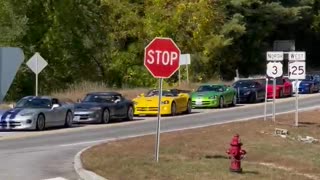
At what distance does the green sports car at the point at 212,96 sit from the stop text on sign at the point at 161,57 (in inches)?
1125

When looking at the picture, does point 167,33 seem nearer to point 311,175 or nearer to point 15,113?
point 15,113

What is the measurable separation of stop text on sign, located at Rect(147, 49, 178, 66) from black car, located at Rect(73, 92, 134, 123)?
18.0m

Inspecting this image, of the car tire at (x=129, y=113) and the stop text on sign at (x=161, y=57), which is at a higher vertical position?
the stop text on sign at (x=161, y=57)

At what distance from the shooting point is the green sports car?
4547 cm

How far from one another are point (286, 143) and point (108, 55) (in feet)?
141

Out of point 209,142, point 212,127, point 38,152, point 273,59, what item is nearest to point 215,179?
point 38,152

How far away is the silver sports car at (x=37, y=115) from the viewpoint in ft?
99.4

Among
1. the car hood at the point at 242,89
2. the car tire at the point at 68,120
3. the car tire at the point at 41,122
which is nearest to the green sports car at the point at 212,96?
the car hood at the point at 242,89

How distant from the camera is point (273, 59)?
1298 inches

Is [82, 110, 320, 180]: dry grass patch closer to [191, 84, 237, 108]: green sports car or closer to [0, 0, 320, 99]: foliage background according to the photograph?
[191, 84, 237, 108]: green sports car

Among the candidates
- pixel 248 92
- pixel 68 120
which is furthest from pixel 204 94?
pixel 68 120

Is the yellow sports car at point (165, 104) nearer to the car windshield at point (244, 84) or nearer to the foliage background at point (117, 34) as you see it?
the car windshield at point (244, 84)

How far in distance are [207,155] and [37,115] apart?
11.4 metres

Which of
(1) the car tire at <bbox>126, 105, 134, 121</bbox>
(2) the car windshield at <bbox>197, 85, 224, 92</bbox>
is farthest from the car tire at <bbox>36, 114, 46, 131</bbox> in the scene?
(2) the car windshield at <bbox>197, 85, 224, 92</bbox>
